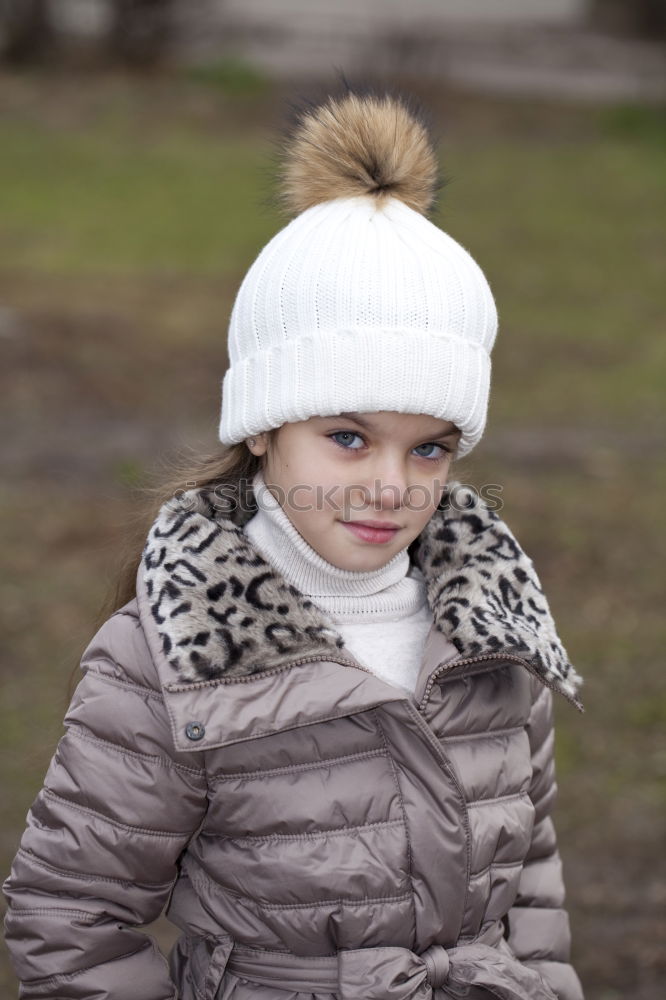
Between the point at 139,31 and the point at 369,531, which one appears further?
the point at 139,31

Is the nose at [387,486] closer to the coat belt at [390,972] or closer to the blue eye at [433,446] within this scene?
the blue eye at [433,446]

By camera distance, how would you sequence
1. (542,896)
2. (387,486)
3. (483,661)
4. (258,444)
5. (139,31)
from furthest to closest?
(139,31) → (542,896) → (258,444) → (483,661) → (387,486)

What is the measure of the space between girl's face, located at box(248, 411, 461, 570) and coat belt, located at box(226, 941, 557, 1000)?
23.2 inches

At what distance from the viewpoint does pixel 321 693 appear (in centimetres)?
194

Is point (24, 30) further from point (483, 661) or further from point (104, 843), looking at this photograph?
point (104, 843)

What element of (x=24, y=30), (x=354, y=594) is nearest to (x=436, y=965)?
(x=354, y=594)

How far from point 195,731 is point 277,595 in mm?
269

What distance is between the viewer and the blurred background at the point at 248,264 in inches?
171

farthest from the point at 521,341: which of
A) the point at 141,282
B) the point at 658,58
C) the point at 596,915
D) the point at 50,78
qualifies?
the point at 658,58

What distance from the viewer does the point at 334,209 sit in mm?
2076

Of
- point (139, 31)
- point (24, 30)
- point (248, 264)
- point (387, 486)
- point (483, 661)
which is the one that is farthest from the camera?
point (139, 31)

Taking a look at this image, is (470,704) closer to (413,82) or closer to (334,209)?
(334,209)

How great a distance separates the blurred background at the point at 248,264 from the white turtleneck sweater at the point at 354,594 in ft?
1.55

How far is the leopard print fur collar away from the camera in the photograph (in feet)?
6.43
